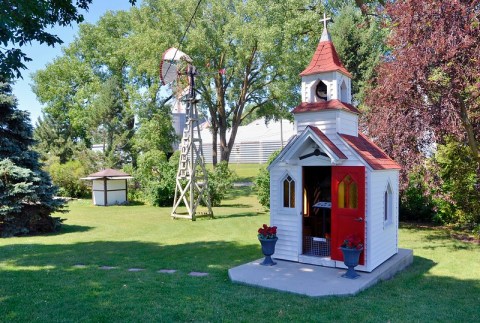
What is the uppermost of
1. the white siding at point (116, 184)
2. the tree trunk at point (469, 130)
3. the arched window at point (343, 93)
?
the arched window at point (343, 93)

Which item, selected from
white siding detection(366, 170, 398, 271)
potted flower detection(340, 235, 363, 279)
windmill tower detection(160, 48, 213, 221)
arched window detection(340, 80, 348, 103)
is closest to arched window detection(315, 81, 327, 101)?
arched window detection(340, 80, 348, 103)

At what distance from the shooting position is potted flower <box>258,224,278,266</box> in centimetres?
830

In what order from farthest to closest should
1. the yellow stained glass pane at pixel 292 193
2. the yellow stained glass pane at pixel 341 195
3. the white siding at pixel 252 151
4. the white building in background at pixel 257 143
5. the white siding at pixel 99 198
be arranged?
1. the white siding at pixel 252 151
2. the white building in background at pixel 257 143
3. the white siding at pixel 99 198
4. the yellow stained glass pane at pixel 292 193
5. the yellow stained glass pane at pixel 341 195

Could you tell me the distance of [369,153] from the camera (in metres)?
8.51

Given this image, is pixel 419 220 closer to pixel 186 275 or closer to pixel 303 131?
pixel 303 131

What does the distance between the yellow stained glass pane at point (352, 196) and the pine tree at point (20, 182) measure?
1035cm

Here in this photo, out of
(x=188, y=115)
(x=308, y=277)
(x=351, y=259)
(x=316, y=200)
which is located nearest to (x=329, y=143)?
(x=316, y=200)

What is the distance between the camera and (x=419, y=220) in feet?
54.3

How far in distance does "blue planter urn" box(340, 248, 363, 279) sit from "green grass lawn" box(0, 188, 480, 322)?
20.8 inches

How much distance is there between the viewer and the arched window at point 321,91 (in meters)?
9.23

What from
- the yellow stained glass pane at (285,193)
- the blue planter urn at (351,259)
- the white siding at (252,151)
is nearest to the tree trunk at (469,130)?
the yellow stained glass pane at (285,193)

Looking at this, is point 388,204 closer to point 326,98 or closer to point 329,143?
point 329,143

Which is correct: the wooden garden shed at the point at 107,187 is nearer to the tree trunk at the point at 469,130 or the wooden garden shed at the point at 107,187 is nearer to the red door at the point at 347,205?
the red door at the point at 347,205

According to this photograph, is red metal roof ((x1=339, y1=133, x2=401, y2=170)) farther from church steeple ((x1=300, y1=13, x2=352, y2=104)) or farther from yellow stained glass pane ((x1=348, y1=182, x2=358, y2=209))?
church steeple ((x1=300, y1=13, x2=352, y2=104))
